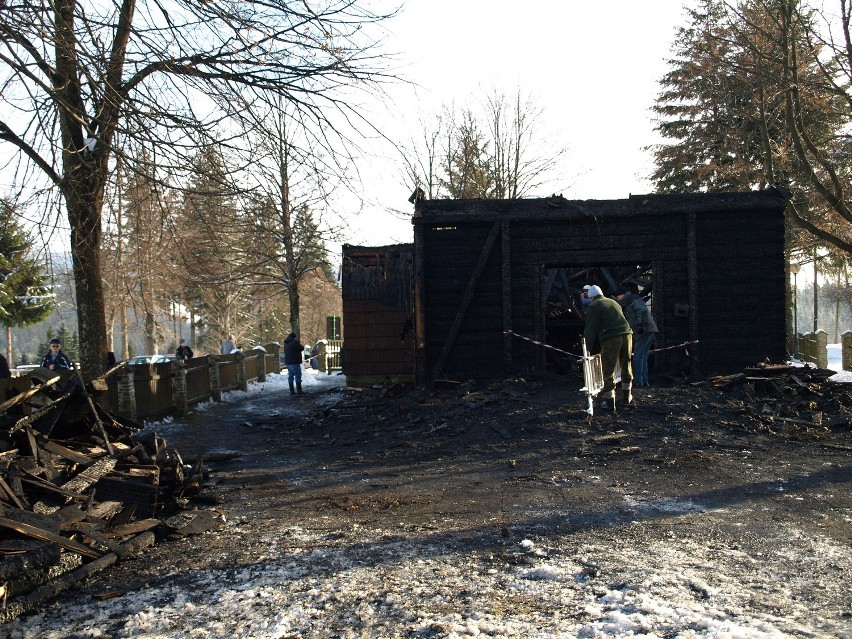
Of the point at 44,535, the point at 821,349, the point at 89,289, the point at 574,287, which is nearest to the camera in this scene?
the point at 44,535

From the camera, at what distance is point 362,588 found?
15.8 feet

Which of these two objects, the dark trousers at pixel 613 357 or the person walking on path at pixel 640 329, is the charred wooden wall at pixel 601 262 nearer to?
the person walking on path at pixel 640 329

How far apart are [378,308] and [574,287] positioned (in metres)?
7.02

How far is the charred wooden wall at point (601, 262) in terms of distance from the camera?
1443cm

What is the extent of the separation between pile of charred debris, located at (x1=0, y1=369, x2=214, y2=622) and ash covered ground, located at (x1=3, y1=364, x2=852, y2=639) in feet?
0.75

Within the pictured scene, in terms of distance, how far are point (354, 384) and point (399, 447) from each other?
11.4 metres

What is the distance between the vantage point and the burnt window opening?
15172mm

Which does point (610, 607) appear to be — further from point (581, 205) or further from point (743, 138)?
point (743, 138)

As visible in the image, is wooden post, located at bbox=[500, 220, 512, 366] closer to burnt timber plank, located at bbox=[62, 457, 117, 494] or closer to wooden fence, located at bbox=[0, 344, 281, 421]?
wooden fence, located at bbox=[0, 344, 281, 421]

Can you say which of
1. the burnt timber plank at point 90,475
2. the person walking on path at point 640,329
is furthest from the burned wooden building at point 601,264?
the burnt timber plank at point 90,475

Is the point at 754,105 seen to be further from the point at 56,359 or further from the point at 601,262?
the point at 56,359

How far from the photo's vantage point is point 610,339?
10930mm

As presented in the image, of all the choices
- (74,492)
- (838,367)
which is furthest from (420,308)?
(838,367)

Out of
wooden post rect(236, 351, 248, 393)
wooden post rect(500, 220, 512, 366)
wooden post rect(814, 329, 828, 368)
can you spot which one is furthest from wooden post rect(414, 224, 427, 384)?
wooden post rect(814, 329, 828, 368)
